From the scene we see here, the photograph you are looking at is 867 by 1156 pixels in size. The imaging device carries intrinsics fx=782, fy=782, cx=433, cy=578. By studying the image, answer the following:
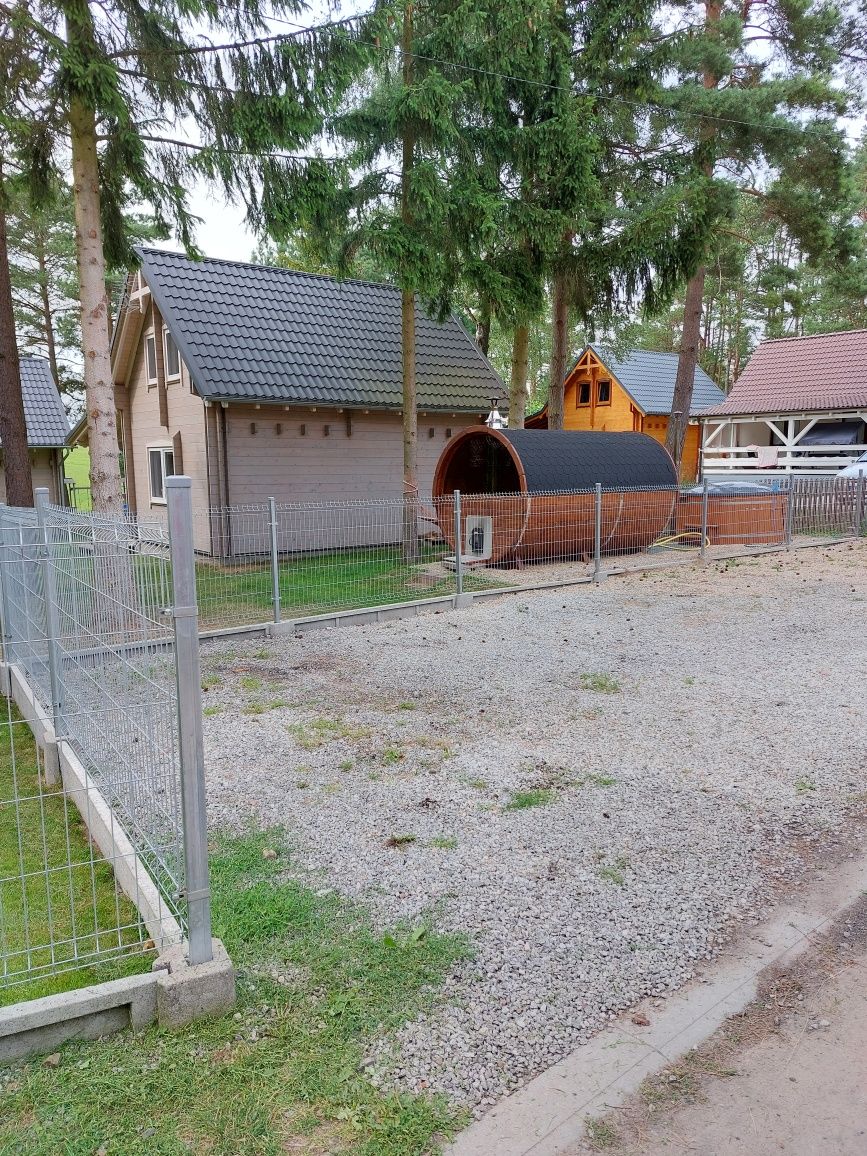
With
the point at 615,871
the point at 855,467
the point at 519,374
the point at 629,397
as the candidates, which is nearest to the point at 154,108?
the point at 615,871

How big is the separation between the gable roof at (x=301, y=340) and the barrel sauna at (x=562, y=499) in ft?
8.36

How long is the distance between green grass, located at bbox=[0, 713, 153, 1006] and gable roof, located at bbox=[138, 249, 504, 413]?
1016 cm

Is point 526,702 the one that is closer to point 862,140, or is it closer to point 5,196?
point 5,196

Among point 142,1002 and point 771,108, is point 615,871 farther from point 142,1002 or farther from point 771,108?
point 771,108

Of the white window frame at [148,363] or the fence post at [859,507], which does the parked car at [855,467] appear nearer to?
the fence post at [859,507]

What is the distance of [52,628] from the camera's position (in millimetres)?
4727

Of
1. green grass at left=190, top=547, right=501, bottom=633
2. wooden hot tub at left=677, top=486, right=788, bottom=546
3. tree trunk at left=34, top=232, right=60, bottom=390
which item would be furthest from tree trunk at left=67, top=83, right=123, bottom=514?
tree trunk at left=34, top=232, right=60, bottom=390

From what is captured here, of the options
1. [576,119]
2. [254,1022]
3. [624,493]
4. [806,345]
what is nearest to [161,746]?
[254,1022]

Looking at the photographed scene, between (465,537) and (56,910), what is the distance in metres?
9.51

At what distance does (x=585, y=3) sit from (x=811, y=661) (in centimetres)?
1356

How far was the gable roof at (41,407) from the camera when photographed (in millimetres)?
19672

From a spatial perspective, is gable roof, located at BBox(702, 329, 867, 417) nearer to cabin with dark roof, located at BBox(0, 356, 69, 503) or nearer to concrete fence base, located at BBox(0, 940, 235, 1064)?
cabin with dark roof, located at BBox(0, 356, 69, 503)

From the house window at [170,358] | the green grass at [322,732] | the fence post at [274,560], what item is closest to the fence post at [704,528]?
the fence post at [274,560]

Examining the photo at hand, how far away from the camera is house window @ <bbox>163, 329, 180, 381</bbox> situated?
49.9 ft
